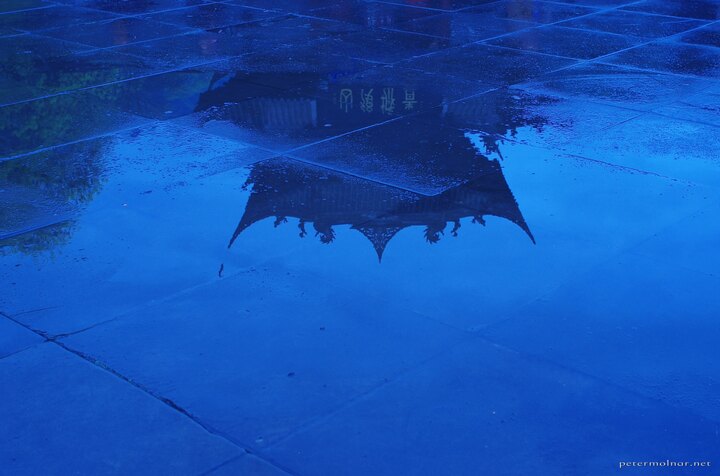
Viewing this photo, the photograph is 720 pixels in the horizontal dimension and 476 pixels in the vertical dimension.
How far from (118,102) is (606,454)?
313 inches

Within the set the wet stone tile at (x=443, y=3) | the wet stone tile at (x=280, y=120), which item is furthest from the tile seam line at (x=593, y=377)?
the wet stone tile at (x=443, y=3)

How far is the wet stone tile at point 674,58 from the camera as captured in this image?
11.3 metres

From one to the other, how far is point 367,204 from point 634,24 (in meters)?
9.05

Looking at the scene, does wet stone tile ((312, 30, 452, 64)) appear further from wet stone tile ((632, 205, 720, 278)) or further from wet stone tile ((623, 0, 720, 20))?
wet stone tile ((632, 205, 720, 278))

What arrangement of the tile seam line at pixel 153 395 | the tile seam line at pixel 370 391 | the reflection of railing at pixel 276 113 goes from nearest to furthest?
the tile seam line at pixel 153 395 < the tile seam line at pixel 370 391 < the reflection of railing at pixel 276 113

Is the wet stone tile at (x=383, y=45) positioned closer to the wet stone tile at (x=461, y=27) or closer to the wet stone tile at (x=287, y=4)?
the wet stone tile at (x=461, y=27)

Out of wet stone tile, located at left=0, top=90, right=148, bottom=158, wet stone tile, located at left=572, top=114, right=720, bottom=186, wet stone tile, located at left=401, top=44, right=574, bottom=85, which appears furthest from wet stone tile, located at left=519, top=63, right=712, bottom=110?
wet stone tile, located at left=0, top=90, right=148, bottom=158

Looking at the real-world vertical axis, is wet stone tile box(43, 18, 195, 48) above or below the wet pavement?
above

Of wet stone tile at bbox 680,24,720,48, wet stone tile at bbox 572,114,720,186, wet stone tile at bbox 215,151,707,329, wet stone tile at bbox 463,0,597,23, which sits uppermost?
wet stone tile at bbox 463,0,597,23

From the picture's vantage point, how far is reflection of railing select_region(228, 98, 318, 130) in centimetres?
934

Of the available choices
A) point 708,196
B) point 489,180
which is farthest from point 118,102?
point 708,196

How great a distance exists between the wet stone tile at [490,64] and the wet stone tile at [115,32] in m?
4.74

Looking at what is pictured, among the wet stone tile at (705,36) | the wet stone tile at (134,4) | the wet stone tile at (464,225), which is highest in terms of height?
the wet stone tile at (134,4)

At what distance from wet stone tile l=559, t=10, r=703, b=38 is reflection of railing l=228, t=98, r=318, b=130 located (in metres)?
6.40
